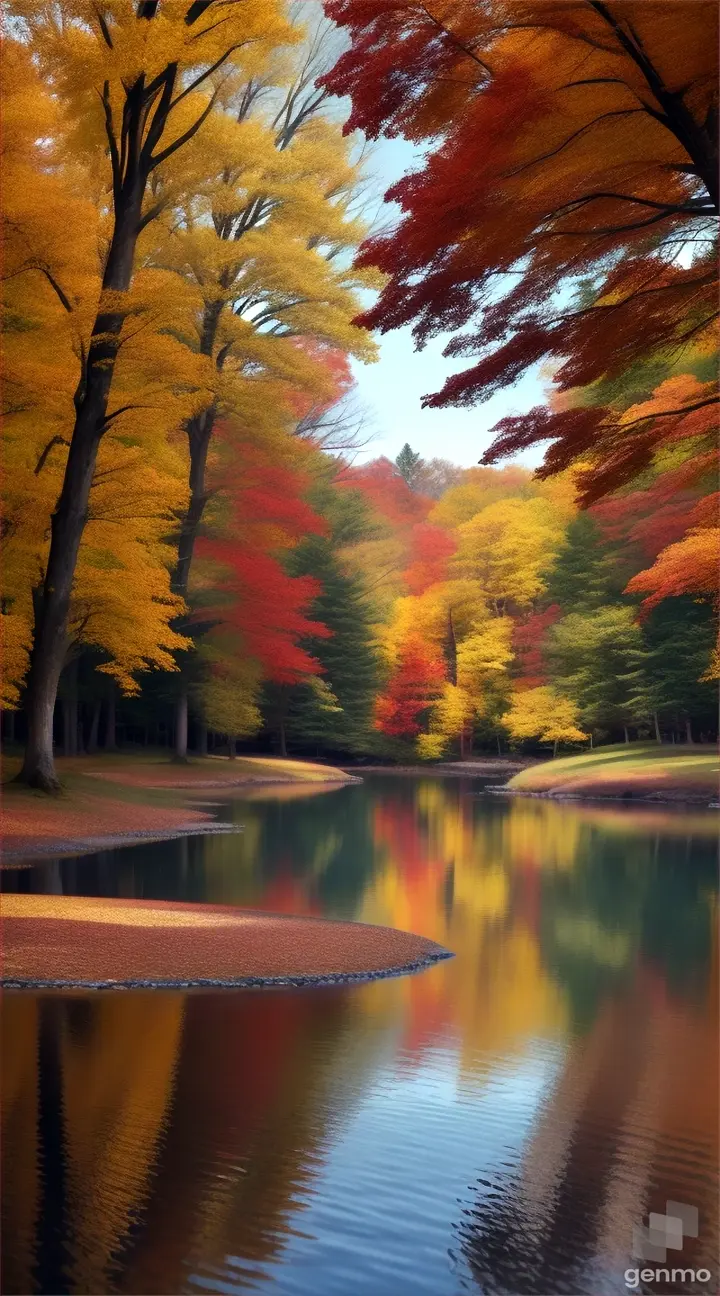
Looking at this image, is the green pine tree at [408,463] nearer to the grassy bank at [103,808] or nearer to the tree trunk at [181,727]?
the tree trunk at [181,727]

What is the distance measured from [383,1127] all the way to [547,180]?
4959mm

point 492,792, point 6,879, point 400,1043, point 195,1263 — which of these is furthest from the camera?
point 492,792

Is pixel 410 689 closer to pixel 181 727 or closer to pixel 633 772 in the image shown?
pixel 181 727

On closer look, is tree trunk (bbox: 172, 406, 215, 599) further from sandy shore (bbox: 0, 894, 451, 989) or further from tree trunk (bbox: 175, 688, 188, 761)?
sandy shore (bbox: 0, 894, 451, 989)

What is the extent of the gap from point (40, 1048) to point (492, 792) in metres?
24.5

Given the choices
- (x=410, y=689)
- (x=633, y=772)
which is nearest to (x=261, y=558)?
(x=633, y=772)

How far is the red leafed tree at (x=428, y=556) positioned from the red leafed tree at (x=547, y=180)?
36.7 m

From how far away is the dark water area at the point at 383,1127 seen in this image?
13.0 feet

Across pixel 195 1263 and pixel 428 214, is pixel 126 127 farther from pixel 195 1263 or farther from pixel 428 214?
pixel 195 1263

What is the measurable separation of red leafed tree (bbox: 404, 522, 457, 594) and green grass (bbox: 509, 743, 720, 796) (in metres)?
13.7

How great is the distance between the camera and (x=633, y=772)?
28.2 m

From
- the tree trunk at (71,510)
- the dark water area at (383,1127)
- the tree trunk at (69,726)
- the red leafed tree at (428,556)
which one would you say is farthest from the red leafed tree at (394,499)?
the dark water area at (383,1127)

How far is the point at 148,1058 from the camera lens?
5.99m

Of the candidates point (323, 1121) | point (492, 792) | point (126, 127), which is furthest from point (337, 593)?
point (323, 1121)
